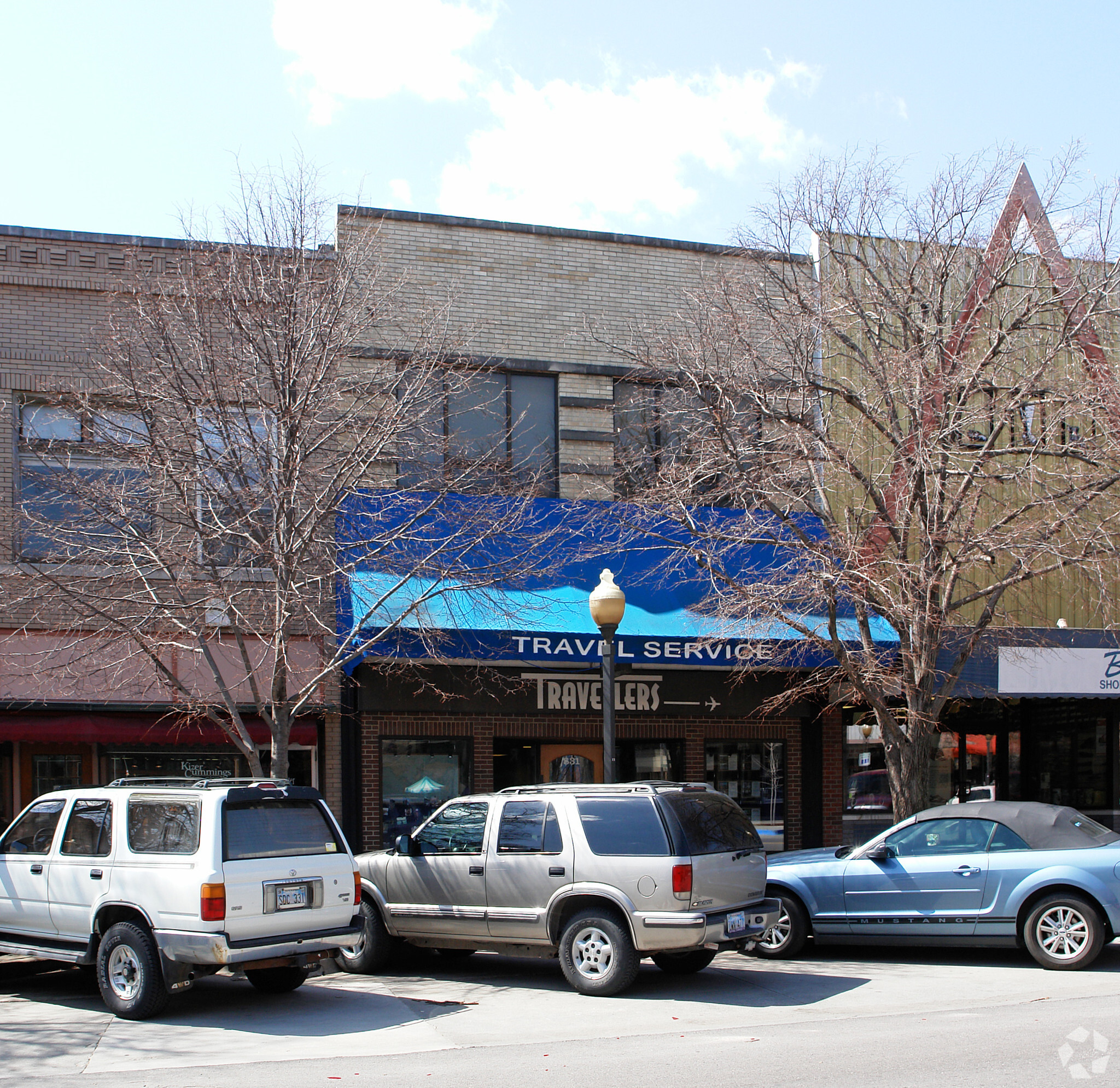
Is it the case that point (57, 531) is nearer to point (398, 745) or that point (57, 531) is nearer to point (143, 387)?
point (143, 387)

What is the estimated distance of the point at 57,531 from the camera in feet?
46.6

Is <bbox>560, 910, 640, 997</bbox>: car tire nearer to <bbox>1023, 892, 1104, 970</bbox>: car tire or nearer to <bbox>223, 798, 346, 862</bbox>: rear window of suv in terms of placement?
<bbox>223, 798, 346, 862</bbox>: rear window of suv

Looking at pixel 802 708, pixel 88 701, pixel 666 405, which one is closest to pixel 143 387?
pixel 88 701

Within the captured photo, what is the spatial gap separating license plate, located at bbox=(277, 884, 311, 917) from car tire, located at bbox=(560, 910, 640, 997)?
217 centimetres

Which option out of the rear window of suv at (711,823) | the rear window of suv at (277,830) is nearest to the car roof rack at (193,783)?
the rear window of suv at (277,830)

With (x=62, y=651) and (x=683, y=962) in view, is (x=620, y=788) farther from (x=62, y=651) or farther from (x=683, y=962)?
(x=62, y=651)

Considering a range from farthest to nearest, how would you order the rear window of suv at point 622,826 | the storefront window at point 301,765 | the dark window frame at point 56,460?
the storefront window at point 301,765, the dark window frame at point 56,460, the rear window of suv at point 622,826

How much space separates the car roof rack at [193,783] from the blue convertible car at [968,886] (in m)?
5.11

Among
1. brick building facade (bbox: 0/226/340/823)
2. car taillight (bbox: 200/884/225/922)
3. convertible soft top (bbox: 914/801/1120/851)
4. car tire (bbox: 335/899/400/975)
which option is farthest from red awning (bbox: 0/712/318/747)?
convertible soft top (bbox: 914/801/1120/851)

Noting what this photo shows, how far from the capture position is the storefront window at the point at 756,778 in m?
18.0

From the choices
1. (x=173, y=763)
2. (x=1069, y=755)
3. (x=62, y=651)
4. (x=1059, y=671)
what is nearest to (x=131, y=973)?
(x=62, y=651)

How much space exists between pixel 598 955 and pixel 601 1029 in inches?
48.5

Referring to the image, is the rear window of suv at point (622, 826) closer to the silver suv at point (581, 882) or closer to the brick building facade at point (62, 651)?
the silver suv at point (581, 882)

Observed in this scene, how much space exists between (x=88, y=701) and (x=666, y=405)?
28.3 ft
